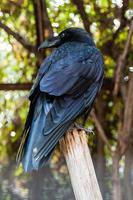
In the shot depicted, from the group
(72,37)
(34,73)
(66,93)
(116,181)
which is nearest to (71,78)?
(66,93)

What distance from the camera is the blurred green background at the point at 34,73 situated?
4008mm

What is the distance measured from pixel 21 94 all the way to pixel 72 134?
199 centimetres

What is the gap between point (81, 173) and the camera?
228cm

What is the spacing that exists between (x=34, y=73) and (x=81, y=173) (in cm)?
235

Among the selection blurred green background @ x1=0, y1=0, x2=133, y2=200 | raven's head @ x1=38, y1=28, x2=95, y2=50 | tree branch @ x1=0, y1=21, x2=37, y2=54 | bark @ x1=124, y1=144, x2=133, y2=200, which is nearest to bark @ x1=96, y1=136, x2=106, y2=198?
blurred green background @ x1=0, y1=0, x2=133, y2=200

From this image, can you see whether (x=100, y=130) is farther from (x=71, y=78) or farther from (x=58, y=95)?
(x=58, y=95)

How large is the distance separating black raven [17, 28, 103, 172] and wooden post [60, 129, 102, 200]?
0.39ft

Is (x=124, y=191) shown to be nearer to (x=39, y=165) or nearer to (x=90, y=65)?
(x=90, y=65)

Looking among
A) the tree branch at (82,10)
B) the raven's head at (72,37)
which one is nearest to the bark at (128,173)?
the tree branch at (82,10)

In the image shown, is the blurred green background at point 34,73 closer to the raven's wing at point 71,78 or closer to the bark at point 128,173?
the bark at point 128,173

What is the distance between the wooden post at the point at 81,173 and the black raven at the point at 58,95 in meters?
0.12

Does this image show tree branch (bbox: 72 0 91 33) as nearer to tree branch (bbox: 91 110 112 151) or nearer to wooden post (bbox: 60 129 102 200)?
tree branch (bbox: 91 110 112 151)

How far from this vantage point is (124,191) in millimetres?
4012

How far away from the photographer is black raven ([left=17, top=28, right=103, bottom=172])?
246 cm
